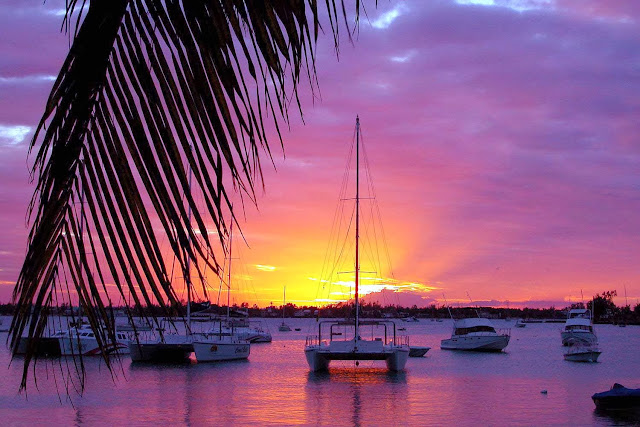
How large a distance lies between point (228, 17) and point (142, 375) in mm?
47735

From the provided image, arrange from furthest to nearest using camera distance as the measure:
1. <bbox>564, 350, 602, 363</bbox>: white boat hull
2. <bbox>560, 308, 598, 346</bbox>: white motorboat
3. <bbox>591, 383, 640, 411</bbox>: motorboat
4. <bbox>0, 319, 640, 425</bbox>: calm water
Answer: <bbox>560, 308, 598, 346</bbox>: white motorboat
<bbox>564, 350, 602, 363</bbox>: white boat hull
<bbox>0, 319, 640, 425</bbox>: calm water
<bbox>591, 383, 640, 411</bbox>: motorboat

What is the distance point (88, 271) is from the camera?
158 centimetres

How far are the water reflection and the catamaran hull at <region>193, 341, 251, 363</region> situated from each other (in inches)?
290

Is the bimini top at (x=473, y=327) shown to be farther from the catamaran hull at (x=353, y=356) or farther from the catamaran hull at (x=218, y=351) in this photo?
the catamaran hull at (x=353, y=356)

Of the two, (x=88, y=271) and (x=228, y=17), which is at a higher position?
(x=228, y=17)

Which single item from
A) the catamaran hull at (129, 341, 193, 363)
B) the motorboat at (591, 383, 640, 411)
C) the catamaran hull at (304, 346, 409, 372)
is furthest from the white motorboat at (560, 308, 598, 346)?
the motorboat at (591, 383, 640, 411)

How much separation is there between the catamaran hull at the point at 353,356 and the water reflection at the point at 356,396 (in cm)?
88

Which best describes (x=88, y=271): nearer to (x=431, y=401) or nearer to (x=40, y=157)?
(x=40, y=157)

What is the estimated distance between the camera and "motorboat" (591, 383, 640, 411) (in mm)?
29250

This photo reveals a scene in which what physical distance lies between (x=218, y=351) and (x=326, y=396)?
55.8ft

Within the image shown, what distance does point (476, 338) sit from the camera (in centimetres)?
7125

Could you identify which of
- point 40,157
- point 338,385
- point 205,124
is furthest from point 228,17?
point 338,385

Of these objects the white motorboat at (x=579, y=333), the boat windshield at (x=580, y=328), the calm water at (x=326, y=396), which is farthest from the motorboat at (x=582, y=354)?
the boat windshield at (x=580, y=328)

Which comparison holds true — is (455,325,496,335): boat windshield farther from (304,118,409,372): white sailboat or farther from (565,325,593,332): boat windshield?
(304,118,409,372): white sailboat
